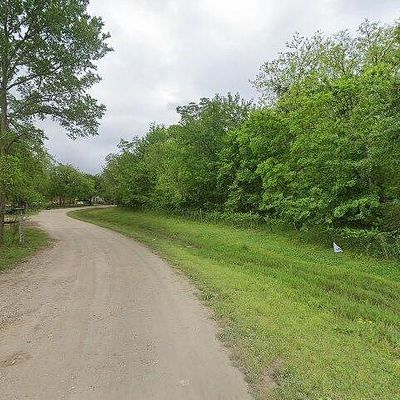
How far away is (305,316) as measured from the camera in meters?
7.40

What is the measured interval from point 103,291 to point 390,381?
679 centimetres

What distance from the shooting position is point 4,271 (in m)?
12.0

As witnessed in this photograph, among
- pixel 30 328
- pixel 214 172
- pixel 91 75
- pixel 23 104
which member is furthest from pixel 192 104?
pixel 30 328

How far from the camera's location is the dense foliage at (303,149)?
51.2ft

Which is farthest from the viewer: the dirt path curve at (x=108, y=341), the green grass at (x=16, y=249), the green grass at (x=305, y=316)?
the green grass at (x=16, y=249)

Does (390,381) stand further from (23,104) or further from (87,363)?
(23,104)

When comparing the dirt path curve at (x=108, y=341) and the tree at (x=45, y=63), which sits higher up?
the tree at (x=45, y=63)

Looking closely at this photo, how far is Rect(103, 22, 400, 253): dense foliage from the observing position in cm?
1561

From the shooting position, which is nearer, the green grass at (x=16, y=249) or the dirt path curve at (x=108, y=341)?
the dirt path curve at (x=108, y=341)

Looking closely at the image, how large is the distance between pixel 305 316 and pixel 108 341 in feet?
13.5

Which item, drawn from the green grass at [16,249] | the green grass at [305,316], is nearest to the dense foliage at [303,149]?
the green grass at [305,316]

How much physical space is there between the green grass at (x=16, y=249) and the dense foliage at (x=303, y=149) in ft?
43.2

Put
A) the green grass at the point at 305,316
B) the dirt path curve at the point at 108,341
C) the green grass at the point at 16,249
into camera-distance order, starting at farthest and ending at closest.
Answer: the green grass at the point at 16,249, the green grass at the point at 305,316, the dirt path curve at the point at 108,341

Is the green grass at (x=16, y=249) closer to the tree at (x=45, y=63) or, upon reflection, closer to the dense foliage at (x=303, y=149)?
the tree at (x=45, y=63)
